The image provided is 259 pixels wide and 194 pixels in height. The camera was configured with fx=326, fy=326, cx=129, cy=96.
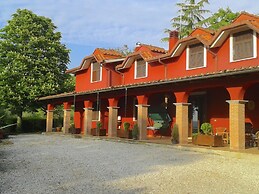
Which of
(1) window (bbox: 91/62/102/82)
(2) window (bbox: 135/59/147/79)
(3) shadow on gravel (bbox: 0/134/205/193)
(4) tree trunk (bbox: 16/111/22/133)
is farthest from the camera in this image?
(4) tree trunk (bbox: 16/111/22/133)

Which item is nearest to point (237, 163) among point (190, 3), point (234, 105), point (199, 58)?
point (234, 105)

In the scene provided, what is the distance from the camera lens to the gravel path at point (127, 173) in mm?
6695

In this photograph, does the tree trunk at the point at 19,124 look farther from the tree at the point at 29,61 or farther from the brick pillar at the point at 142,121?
the brick pillar at the point at 142,121

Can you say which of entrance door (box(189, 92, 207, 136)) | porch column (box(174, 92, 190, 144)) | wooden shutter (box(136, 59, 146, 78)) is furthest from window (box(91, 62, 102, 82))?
porch column (box(174, 92, 190, 144))

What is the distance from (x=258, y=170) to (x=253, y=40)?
7.19 meters

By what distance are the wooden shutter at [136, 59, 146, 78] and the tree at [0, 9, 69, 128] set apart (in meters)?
10.1

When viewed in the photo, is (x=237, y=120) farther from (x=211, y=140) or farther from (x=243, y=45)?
(x=243, y=45)

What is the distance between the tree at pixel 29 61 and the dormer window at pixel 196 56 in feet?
47.4

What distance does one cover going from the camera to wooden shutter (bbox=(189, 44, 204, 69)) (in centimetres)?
1692

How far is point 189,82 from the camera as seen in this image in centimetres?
1408

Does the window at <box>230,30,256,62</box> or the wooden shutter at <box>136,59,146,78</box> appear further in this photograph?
the wooden shutter at <box>136,59,146,78</box>

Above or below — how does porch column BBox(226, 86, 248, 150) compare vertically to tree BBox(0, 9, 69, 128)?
below

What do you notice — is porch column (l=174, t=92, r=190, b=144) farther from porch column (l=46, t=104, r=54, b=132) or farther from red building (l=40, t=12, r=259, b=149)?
porch column (l=46, t=104, r=54, b=132)

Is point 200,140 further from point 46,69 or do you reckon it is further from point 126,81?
point 46,69
